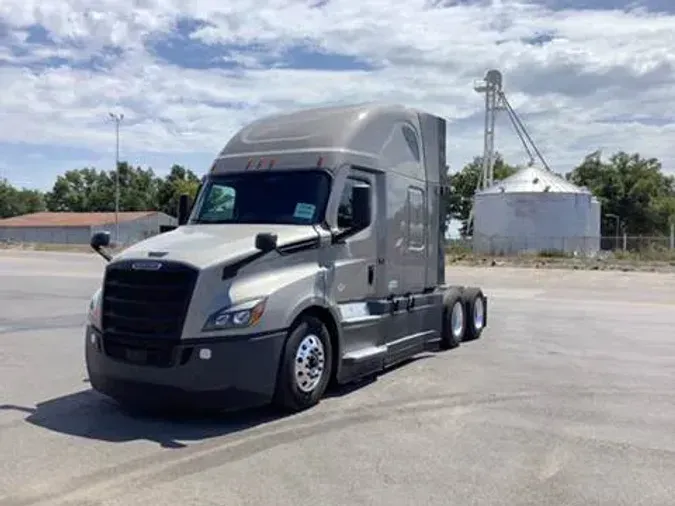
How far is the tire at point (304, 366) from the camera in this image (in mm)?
7258

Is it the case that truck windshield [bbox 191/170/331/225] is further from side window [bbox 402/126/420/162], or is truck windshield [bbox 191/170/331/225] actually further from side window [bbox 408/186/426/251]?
side window [bbox 402/126/420/162]

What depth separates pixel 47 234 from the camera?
4154 inches

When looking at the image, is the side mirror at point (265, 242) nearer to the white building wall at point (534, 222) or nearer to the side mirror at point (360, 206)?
the side mirror at point (360, 206)

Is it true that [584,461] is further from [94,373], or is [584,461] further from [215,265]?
[94,373]

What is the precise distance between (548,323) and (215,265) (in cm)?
1072

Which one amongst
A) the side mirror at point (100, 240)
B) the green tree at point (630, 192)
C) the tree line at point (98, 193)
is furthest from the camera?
the tree line at point (98, 193)

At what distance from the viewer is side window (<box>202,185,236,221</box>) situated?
28.4 ft

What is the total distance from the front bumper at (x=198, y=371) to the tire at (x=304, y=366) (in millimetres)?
127

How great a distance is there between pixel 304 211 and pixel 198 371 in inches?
88.4

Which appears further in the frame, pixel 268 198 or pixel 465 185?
pixel 465 185

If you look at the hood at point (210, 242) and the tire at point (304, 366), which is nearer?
the hood at point (210, 242)

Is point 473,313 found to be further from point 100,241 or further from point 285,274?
point 100,241

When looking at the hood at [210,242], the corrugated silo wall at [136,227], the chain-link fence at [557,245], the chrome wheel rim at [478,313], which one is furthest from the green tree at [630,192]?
the hood at [210,242]

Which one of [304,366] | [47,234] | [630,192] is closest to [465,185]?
[630,192]
